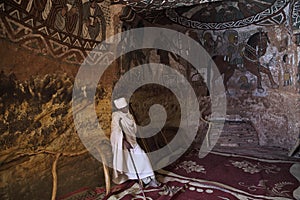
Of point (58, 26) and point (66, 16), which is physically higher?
point (66, 16)

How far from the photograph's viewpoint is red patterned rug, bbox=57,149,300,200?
3.23m

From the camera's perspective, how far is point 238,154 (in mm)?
5047

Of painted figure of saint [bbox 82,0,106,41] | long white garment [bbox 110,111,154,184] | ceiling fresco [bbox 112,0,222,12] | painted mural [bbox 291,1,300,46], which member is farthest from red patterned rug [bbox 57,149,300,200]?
ceiling fresco [bbox 112,0,222,12]

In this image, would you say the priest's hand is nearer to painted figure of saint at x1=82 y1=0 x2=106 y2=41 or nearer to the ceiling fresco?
painted figure of saint at x1=82 y1=0 x2=106 y2=41

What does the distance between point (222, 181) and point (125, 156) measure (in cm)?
145

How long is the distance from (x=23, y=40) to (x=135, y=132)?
77.1 inches

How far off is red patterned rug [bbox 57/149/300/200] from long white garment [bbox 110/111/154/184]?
16 centimetres

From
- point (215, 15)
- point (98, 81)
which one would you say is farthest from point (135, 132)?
point (215, 15)

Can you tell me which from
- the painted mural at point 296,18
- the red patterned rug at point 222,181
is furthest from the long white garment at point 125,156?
the painted mural at point 296,18

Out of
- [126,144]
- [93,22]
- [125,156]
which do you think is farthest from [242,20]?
[125,156]

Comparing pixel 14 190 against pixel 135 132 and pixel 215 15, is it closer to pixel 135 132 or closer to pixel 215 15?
pixel 135 132

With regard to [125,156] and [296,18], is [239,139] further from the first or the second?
[125,156]

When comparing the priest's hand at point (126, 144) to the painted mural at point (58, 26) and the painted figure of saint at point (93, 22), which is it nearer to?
the painted mural at point (58, 26)

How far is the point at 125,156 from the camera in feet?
11.6
